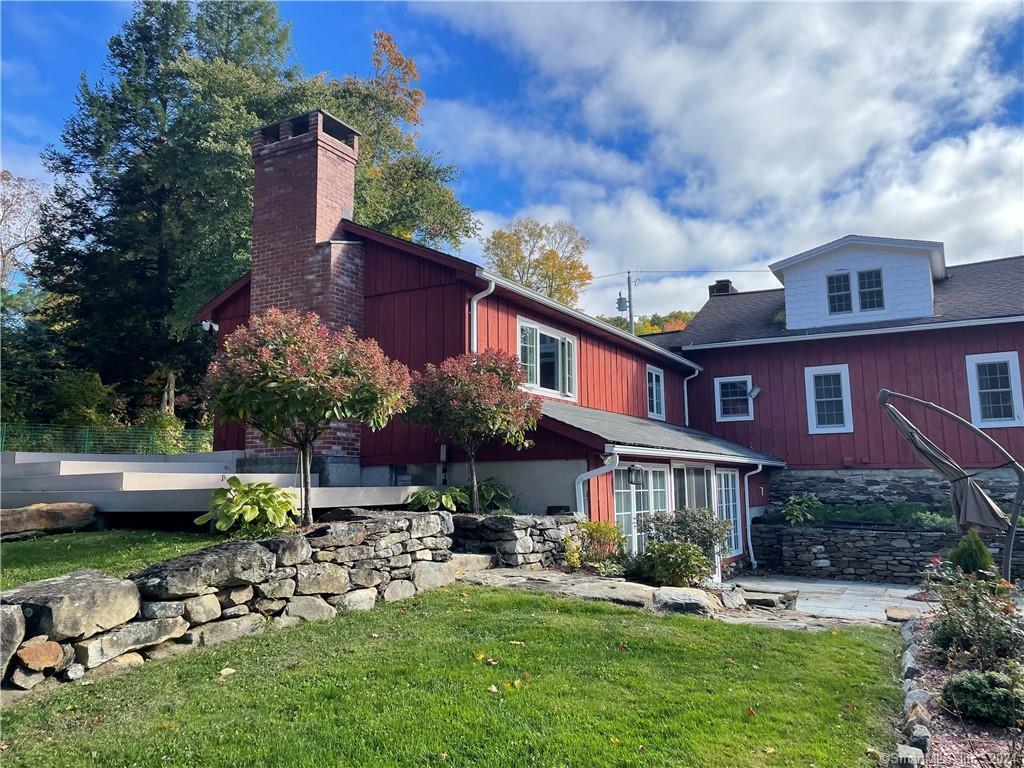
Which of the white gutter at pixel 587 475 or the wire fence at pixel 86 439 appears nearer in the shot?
the white gutter at pixel 587 475

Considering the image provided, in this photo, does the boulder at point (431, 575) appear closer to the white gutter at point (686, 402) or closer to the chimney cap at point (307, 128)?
the chimney cap at point (307, 128)

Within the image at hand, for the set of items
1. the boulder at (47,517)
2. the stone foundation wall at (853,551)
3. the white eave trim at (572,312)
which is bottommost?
the stone foundation wall at (853,551)

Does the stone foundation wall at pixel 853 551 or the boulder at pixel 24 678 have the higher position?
the boulder at pixel 24 678

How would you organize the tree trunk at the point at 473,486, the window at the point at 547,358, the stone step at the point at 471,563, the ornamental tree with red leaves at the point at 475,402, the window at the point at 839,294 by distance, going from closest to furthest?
the stone step at the point at 471,563, the ornamental tree with red leaves at the point at 475,402, the tree trunk at the point at 473,486, the window at the point at 547,358, the window at the point at 839,294

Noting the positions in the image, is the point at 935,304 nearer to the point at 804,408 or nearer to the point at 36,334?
the point at 804,408

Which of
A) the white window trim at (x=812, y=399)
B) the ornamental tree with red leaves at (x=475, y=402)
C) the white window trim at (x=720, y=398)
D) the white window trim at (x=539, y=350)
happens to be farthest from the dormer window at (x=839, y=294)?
the ornamental tree with red leaves at (x=475, y=402)

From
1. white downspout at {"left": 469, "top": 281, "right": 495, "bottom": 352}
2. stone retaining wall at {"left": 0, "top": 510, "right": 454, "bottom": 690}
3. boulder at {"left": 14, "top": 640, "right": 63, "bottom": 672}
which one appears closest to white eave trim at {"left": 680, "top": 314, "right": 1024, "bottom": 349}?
white downspout at {"left": 469, "top": 281, "right": 495, "bottom": 352}

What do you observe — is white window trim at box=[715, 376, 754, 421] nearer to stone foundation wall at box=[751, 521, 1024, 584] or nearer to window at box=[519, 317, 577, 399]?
stone foundation wall at box=[751, 521, 1024, 584]

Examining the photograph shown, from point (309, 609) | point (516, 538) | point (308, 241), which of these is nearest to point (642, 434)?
point (516, 538)

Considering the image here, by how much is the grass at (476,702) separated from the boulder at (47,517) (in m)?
4.13

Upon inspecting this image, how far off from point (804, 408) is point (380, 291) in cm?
1084

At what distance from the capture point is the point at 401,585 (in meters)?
6.63

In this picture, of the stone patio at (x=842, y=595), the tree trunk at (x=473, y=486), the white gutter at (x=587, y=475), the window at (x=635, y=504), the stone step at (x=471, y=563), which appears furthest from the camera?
the window at (x=635, y=504)

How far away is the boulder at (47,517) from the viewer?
7391 millimetres
